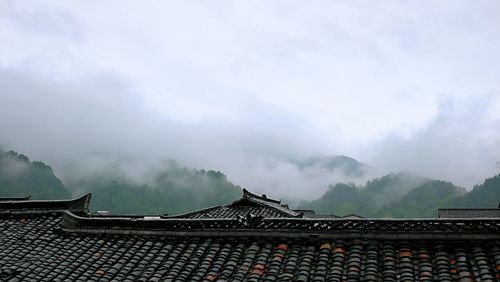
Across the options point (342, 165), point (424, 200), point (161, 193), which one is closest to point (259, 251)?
point (424, 200)

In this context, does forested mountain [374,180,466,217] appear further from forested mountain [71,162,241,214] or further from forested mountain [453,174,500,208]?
forested mountain [71,162,241,214]

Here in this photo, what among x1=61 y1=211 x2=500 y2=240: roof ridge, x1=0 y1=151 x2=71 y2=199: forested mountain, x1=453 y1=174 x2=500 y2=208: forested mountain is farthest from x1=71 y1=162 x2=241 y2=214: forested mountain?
x1=61 y1=211 x2=500 y2=240: roof ridge

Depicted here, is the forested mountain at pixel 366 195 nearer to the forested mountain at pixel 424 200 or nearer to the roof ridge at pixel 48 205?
the forested mountain at pixel 424 200

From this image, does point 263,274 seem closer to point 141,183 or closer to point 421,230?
point 421,230

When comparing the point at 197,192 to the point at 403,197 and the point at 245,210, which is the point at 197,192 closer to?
the point at 403,197

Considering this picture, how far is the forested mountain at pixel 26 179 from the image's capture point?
2729 inches

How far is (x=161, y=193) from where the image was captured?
86.0 m

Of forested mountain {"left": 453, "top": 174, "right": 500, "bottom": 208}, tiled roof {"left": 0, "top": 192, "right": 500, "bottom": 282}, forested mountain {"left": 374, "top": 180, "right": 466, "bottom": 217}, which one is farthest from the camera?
forested mountain {"left": 374, "top": 180, "right": 466, "bottom": 217}

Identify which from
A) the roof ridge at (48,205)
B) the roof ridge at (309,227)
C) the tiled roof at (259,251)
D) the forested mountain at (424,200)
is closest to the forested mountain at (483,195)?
the forested mountain at (424,200)

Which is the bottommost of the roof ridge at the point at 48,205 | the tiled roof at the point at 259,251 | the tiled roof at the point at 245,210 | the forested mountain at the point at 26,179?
the tiled roof at the point at 259,251

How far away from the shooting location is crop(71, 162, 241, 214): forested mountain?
262ft

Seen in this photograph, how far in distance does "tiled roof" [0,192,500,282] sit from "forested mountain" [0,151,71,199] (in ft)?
216

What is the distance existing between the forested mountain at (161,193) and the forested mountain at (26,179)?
26.6 feet

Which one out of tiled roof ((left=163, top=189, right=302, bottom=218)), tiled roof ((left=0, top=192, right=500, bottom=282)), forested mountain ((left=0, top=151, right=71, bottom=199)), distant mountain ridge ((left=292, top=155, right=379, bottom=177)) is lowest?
tiled roof ((left=0, top=192, right=500, bottom=282))
